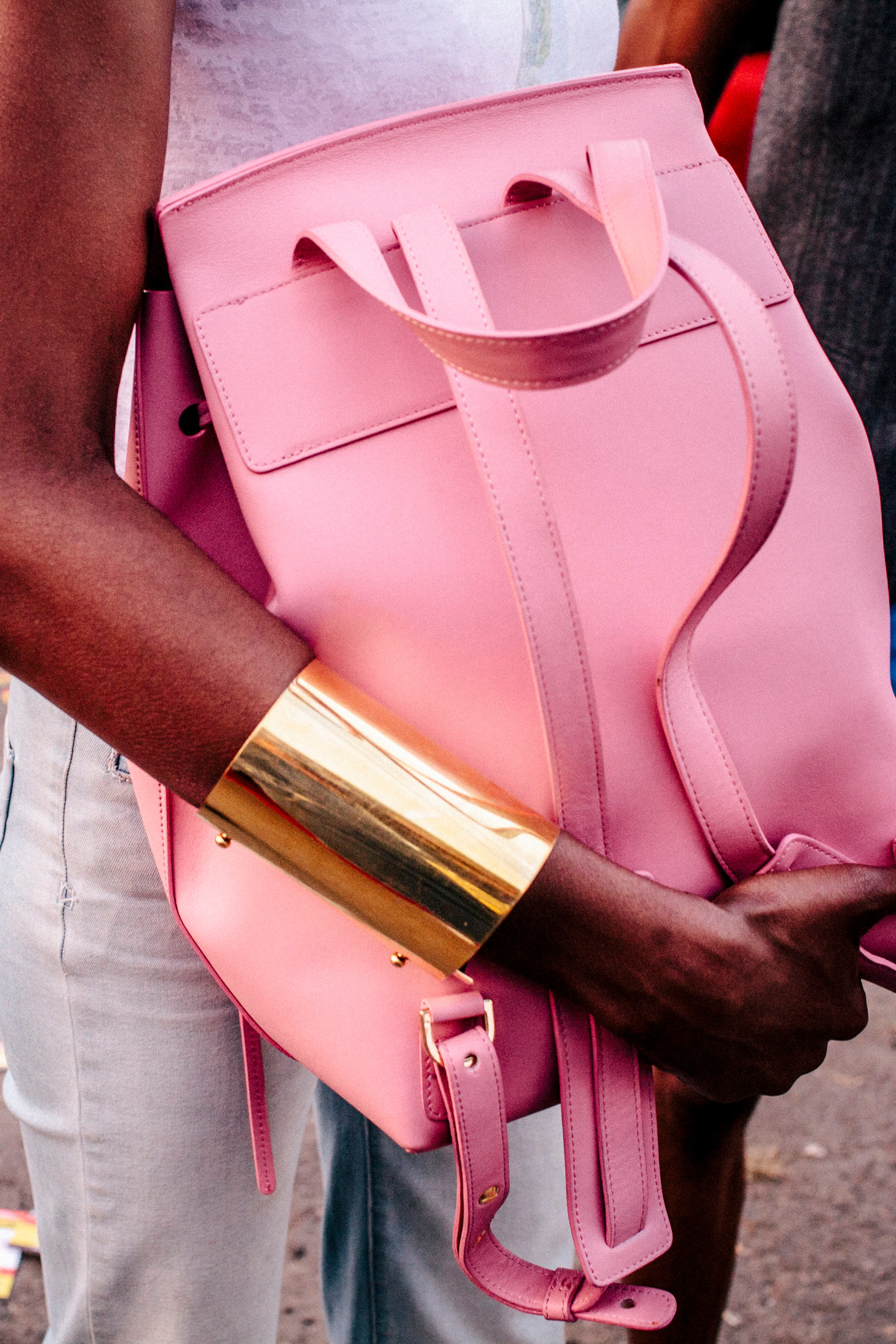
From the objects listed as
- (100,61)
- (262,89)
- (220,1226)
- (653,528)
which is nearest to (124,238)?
(100,61)

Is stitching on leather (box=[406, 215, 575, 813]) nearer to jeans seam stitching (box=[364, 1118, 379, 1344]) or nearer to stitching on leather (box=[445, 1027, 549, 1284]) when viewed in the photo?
stitching on leather (box=[445, 1027, 549, 1284])

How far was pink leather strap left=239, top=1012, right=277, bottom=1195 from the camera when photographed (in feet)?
2.66

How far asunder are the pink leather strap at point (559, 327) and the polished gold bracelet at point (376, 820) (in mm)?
201

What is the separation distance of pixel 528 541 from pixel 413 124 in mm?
279

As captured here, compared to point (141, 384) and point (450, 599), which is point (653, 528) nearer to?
point (450, 599)

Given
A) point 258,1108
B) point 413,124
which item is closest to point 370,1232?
point 258,1108

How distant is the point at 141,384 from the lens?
684 millimetres

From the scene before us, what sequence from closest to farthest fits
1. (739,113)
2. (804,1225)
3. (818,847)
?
1. (818,847)
2. (739,113)
3. (804,1225)

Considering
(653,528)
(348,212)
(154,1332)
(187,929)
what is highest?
(348,212)

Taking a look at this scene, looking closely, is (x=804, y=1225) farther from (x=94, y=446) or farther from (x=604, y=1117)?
(x=94, y=446)

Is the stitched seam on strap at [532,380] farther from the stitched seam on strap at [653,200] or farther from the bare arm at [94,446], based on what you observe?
the bare arm at [94,446]

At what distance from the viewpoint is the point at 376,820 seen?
24.5 inches

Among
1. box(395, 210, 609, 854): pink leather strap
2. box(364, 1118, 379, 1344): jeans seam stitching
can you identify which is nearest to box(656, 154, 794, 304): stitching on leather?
box(395, 210, 609, 854): pink leather strap

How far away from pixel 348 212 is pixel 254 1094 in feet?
2.04
